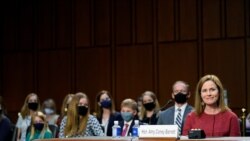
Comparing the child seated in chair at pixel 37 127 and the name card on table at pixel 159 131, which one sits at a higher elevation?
the name card on table at pixel 159 131

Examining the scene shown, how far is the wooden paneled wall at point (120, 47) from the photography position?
9711 mm

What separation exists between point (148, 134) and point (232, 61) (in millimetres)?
7065

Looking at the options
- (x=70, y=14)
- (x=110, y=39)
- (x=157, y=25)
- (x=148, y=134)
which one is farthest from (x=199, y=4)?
(x=148, y=134)

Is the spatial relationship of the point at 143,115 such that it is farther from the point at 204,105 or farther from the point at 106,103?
the point at 204,105

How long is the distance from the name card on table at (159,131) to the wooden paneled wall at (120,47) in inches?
271

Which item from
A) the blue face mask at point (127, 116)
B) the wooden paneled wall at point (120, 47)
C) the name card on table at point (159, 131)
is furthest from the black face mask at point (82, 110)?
the wooden paneled wall at point (120, 47)

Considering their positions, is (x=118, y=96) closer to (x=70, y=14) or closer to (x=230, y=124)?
(x=70, y=14)

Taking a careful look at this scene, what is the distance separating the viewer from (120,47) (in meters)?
10.9

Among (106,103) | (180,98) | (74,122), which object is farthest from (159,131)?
(106,103)

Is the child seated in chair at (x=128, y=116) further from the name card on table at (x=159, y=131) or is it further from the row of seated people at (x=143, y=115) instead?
the name card on table at (x=159, y=131)

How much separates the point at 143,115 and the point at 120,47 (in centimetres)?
400

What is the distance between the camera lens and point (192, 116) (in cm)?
376

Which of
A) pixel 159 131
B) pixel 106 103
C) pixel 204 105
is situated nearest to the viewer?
pixel 159 131

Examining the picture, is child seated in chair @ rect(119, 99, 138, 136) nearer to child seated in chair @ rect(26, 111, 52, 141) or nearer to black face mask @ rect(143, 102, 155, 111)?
black face mask @ rect(143, 102, 155, 111)
